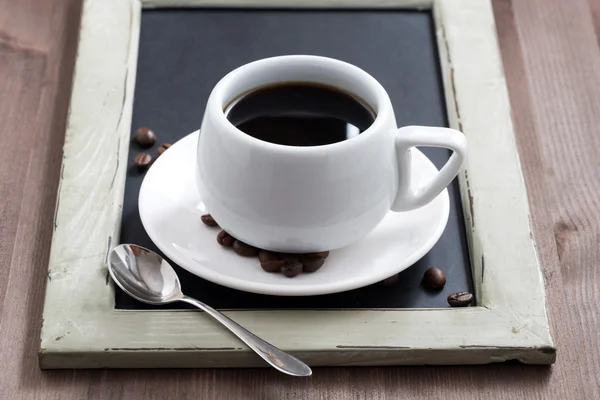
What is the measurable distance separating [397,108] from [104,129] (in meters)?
0.47

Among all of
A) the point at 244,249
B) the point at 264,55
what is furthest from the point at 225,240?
the point at 264,55

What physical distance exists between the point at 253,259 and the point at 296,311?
0.08 m

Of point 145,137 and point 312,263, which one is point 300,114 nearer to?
point 312,263

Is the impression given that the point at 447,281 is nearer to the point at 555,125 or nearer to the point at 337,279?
the point at 337,279

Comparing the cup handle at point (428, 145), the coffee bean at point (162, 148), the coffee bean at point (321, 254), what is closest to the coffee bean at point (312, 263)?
the coffee bean at point (321, 254)

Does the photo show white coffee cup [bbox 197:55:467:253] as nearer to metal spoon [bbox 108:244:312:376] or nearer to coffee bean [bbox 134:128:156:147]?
metal spoon [bbox 108:244:312:376]

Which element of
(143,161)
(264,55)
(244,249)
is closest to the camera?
(244,249)

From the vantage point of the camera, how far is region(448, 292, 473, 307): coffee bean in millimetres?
984

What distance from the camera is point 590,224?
1154mm

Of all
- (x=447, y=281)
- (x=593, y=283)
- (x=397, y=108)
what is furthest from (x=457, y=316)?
(x=397, y=108)

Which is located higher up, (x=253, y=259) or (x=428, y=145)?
(x=428, y=145)

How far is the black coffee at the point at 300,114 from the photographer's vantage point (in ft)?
3.05

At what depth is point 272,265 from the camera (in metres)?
0.96

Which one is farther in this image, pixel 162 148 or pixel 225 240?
pixel 162 148
